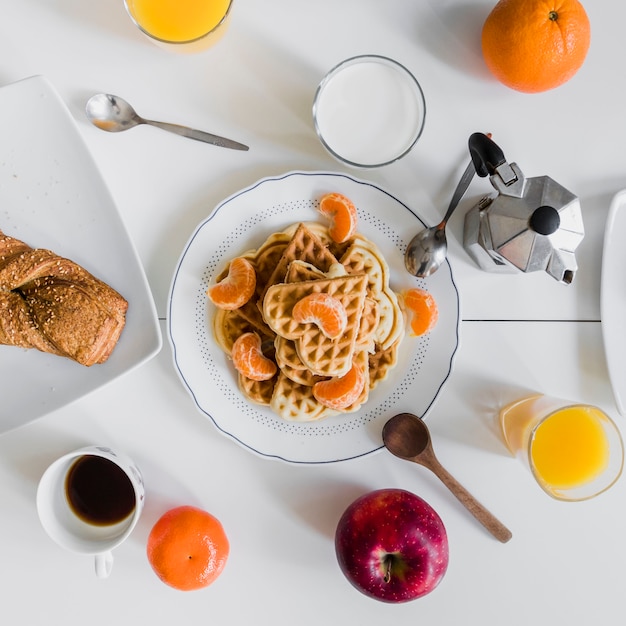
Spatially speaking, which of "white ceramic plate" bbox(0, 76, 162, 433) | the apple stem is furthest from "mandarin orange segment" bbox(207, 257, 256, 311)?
the apple stem

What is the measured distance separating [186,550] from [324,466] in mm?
367

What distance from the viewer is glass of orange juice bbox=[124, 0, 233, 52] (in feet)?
4.66

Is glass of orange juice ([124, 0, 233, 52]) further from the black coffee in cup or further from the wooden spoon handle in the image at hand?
the wooden spoon handle

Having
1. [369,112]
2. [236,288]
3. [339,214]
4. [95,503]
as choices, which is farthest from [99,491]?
[369,112]

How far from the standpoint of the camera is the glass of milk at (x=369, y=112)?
1.45 metres

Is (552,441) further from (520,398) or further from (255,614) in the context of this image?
(255,614)

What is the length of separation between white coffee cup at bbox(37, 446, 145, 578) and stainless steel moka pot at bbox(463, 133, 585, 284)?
3.13 ft

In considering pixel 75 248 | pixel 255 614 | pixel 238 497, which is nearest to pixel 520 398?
pixel 238 497

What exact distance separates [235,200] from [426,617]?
110cm

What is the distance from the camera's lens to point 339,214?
4.64 ft

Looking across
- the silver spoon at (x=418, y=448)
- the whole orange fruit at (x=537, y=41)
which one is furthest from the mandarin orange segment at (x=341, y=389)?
the whole orange fruit at (x=537, y=41)

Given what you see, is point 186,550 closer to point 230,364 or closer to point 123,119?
point 230,364

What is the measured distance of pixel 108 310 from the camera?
4.68ft

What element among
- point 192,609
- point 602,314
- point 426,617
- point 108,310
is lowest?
point 192,609
